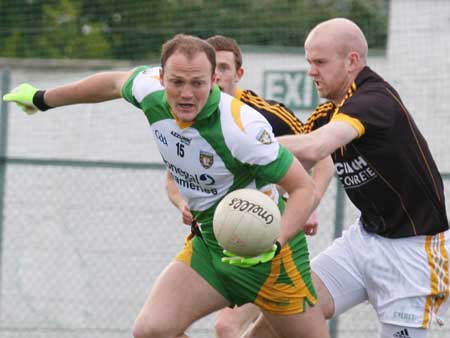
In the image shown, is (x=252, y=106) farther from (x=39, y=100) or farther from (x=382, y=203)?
(x=39, y=100)

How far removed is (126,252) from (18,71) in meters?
3.93

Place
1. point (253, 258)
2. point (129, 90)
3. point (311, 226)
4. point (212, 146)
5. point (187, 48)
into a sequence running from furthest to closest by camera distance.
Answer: point (311, 226) → point (129, 90) → point (212, 146) → point (187, 48) → point (253, 258)

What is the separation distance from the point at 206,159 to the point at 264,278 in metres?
0.76

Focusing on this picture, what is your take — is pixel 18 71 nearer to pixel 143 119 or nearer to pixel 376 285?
pixel 143 119

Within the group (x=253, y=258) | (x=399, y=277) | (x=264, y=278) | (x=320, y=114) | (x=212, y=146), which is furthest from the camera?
(x=320, y=114)

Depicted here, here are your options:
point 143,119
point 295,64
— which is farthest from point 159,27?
point 143,119

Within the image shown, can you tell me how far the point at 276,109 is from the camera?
20.7 feet

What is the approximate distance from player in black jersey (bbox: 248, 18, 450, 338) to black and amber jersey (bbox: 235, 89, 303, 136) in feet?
0.72

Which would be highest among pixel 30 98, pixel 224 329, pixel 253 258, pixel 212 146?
pixel 30 98

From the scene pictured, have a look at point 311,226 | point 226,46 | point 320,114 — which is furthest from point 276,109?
point 311,226

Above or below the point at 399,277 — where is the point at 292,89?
above

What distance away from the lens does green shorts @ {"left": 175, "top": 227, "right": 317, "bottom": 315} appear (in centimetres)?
553

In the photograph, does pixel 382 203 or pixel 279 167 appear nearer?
pixel 279 167

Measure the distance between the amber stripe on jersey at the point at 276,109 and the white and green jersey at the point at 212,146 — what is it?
0.76 meters
